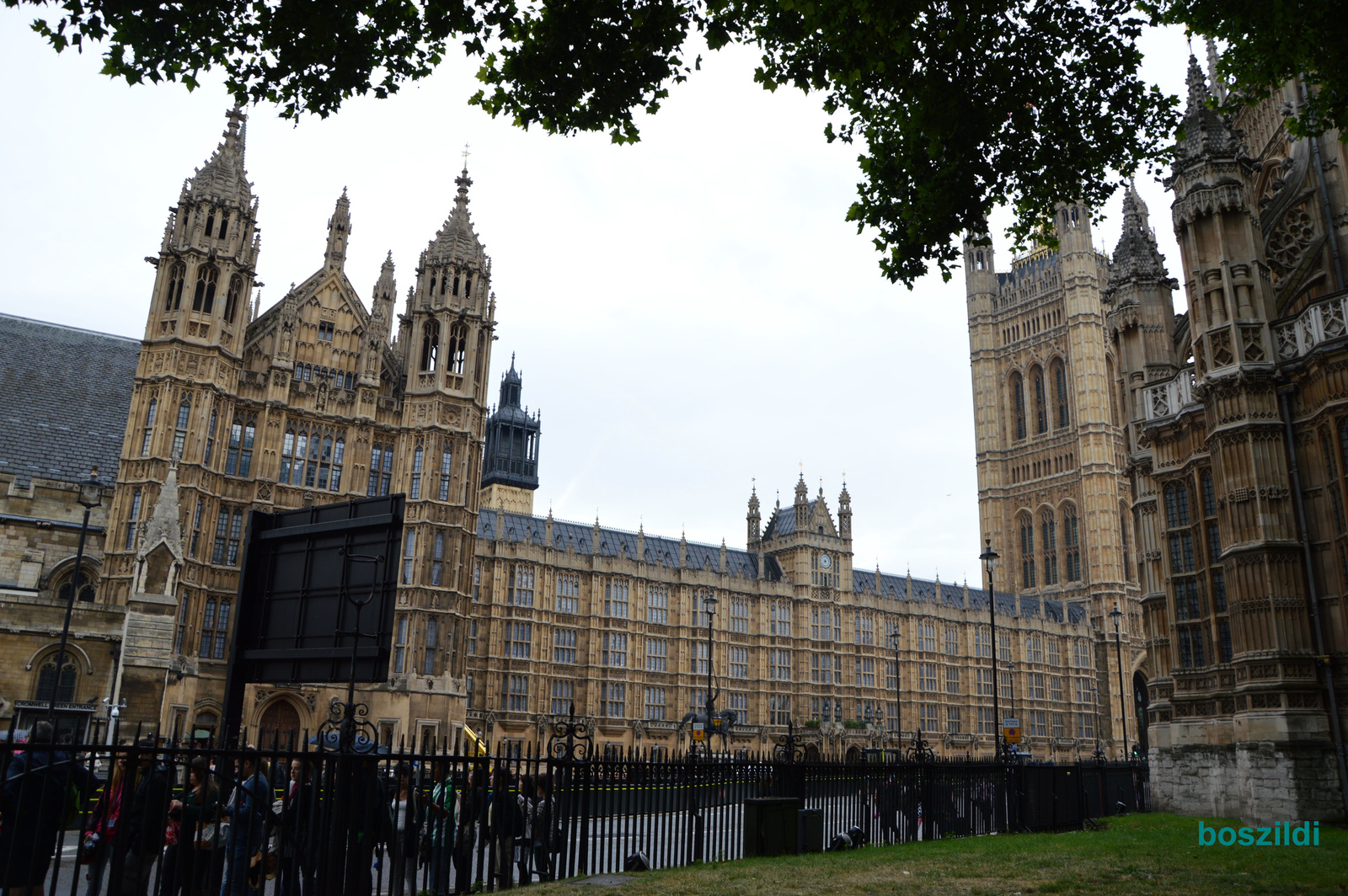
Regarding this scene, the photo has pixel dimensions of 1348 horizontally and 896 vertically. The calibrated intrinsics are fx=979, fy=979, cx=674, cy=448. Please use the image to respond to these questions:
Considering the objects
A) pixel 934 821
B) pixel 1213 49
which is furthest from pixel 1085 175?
pixel 1213 49

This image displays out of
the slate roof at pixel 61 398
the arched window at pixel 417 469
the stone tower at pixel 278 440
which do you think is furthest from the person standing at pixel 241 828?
the slate roof at pixel 61 398

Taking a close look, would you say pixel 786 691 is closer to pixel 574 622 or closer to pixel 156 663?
pixel 574 622

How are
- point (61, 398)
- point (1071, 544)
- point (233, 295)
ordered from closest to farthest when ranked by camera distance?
point (233, 295) → point (61, 398) → point (1071, 544)

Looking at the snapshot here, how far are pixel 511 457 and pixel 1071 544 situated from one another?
5365cm

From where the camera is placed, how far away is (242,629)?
1420 cm

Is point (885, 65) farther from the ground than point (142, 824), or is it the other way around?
point (885, 65)

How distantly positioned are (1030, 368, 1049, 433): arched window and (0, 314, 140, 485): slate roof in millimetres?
81769

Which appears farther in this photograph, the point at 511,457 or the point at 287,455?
the point at 511,457

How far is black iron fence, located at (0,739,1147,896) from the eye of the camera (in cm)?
753

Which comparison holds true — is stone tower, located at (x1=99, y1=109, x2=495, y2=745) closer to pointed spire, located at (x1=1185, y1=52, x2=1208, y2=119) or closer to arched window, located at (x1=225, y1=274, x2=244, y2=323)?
arched window, located at (x1=225, y1=274, x2=244, y2=323)

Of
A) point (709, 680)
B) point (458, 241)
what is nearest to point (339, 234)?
point (458, 241)

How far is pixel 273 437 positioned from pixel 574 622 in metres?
23.7

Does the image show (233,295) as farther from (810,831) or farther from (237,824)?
(237,824)

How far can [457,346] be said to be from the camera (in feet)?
119
